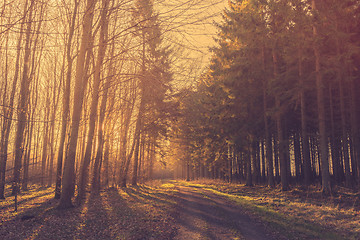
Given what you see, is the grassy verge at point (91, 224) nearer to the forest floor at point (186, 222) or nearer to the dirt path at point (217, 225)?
the forest floor at point (186, 222)

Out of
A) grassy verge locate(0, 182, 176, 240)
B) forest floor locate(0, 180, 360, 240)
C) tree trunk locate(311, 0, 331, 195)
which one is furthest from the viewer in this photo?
tree trunk locate(311, 0, 331, 195)

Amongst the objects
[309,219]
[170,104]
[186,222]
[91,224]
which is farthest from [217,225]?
[170,104]

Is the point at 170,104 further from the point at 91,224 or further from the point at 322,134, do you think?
the point at 91,224

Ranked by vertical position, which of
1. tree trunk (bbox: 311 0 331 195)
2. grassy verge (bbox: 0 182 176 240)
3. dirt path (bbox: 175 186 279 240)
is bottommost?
dirt path (bbox: 175 186 279 240)

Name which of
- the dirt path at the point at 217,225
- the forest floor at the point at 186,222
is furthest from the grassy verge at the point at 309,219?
the dirt path at the point at 217,225

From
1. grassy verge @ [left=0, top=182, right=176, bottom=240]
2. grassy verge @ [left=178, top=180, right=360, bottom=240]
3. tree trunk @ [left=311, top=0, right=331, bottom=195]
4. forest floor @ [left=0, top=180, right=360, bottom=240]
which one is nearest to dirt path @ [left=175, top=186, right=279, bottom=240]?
forest floor @ [left=0, top=180, right=360, bottom=240]

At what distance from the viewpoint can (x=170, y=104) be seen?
2622 cm

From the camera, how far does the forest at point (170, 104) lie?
799 centimetres

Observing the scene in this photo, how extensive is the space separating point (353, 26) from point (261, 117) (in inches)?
395

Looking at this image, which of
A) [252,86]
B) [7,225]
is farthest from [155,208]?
[252,86]

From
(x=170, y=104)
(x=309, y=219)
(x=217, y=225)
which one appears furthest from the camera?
(x=170, y=104)

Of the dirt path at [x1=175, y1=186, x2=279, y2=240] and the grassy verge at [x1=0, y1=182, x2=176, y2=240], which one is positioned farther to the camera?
the dirt path at [x1=175, y1=186, x2=279, y2=240]

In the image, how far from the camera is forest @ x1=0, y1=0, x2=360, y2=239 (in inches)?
315

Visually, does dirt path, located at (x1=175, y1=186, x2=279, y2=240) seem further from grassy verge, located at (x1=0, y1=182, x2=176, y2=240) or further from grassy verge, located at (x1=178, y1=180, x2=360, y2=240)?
grassy verge, located at (x1=178, y1=180, x2=360, y2=240)
